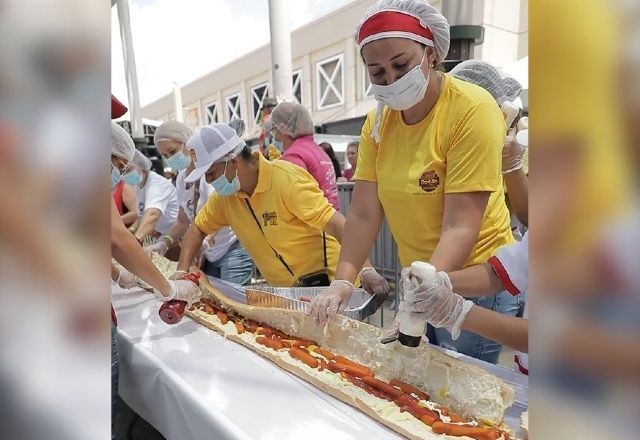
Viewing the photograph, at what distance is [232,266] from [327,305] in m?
1.61

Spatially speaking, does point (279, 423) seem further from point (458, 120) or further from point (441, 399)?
point (458, 120)

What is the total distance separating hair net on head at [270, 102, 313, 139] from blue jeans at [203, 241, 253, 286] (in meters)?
0.83

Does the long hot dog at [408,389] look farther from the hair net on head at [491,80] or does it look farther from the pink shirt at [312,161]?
the pink shirt at [312,161]

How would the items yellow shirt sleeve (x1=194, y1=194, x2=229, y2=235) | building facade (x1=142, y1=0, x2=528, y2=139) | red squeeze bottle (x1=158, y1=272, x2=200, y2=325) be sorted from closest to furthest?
red squeeze bottle (x1=158, y1=272, x2=200, y2=325) < yellow shirt sleeve (x1=194, y1=194, x2=229, y2=235) < building facade (x1=142, y1=0, x2=528, y2=139)

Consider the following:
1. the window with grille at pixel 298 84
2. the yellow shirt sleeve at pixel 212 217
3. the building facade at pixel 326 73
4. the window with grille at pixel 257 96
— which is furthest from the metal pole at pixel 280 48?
the window with grille at pixel 257 96

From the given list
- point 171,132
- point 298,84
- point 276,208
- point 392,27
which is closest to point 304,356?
point 276,208

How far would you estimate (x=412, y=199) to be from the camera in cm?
154

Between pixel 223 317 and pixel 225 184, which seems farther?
pixel 225 184

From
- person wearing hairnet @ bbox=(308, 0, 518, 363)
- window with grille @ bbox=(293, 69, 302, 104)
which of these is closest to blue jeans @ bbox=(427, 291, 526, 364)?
person wearing hairnet @ bbox=(308, 0, 518, 363)

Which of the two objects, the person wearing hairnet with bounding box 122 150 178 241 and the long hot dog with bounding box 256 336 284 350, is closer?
the long hot dog with bounding box 256 336 284 350

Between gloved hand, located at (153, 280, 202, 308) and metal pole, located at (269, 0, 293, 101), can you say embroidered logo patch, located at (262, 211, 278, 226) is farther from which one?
metal pole, located at (269, 0, 293, 101)

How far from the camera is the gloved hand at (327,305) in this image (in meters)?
1.52

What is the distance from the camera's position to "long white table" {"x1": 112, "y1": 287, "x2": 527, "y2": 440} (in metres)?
1.10

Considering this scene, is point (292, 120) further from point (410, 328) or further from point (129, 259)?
point (410, 328)
